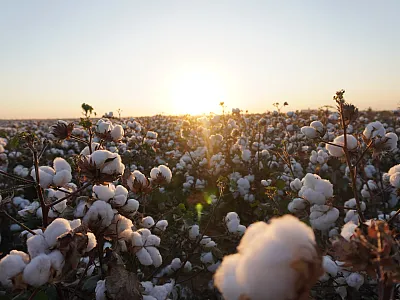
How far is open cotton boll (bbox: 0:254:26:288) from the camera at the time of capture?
1044mm

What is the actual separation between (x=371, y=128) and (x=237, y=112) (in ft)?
21.1

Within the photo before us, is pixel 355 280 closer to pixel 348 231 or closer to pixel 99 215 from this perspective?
pixel 348 231

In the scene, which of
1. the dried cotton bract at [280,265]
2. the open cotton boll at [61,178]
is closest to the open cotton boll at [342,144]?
the dried cotton bract at [280,265]

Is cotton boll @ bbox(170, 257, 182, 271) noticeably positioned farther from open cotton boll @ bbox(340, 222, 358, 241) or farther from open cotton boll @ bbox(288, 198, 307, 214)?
open cotton boll @ bbox(340, 222, 358, 241)

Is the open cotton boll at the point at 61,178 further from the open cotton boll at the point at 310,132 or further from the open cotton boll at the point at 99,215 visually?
the open cotton boll at the point at 310,132

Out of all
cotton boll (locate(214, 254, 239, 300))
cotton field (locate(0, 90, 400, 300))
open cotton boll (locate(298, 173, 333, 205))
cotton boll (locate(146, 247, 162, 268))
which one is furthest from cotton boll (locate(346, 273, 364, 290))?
cotton boll (locate(214, 254, 239, 300))

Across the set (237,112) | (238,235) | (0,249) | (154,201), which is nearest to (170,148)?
(237,112)

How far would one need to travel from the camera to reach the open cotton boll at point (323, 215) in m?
2.01

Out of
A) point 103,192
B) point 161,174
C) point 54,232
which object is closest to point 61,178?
point 103,192

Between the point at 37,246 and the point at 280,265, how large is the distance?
0.88 m

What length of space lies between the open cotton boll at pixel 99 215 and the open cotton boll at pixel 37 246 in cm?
38

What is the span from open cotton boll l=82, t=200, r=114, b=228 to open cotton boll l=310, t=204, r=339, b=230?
4.06ft

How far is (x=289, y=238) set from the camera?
0.62 metres

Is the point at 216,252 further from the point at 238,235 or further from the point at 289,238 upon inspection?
the point at 289,238
